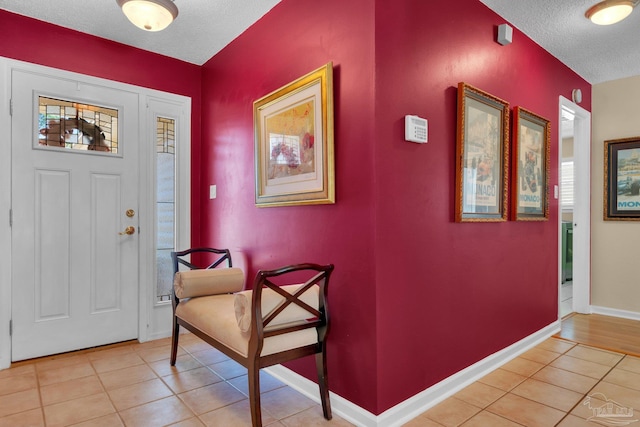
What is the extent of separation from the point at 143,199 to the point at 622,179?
186 inches

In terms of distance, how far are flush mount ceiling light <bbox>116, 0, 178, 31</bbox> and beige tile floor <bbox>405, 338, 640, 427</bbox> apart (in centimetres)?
272

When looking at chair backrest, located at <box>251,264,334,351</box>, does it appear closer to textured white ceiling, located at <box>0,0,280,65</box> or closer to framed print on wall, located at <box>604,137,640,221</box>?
textured white ceiling, located at <box>0,0,280,65</box>

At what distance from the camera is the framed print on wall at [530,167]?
2785 millimetres

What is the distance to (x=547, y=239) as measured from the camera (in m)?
3.22

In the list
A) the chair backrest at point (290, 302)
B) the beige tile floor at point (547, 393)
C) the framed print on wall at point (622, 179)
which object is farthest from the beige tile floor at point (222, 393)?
the framed print on wall at point (622, 179)

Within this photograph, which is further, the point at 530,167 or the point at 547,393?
the point at 530,167

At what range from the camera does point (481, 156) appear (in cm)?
246

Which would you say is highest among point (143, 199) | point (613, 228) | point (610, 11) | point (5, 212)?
point (610, 11)

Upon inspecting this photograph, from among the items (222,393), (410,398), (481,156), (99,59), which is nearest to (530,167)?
(481,156)

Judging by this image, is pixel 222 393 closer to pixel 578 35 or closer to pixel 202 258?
pixel 202 258

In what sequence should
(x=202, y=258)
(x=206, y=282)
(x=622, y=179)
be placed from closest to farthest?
(x=206, y=282), (x=202, y=258), (x=622, y=179)

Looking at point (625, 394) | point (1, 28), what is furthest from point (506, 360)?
point (1, 28)

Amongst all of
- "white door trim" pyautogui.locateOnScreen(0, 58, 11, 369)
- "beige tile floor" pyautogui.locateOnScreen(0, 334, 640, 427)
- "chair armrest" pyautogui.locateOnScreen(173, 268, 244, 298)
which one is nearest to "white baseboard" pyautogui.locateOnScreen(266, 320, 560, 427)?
"beige tile floor" pyautogui.locateOnScreen(0, 334, 640, 427)

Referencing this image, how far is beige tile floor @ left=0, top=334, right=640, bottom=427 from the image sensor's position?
1.95 metres
